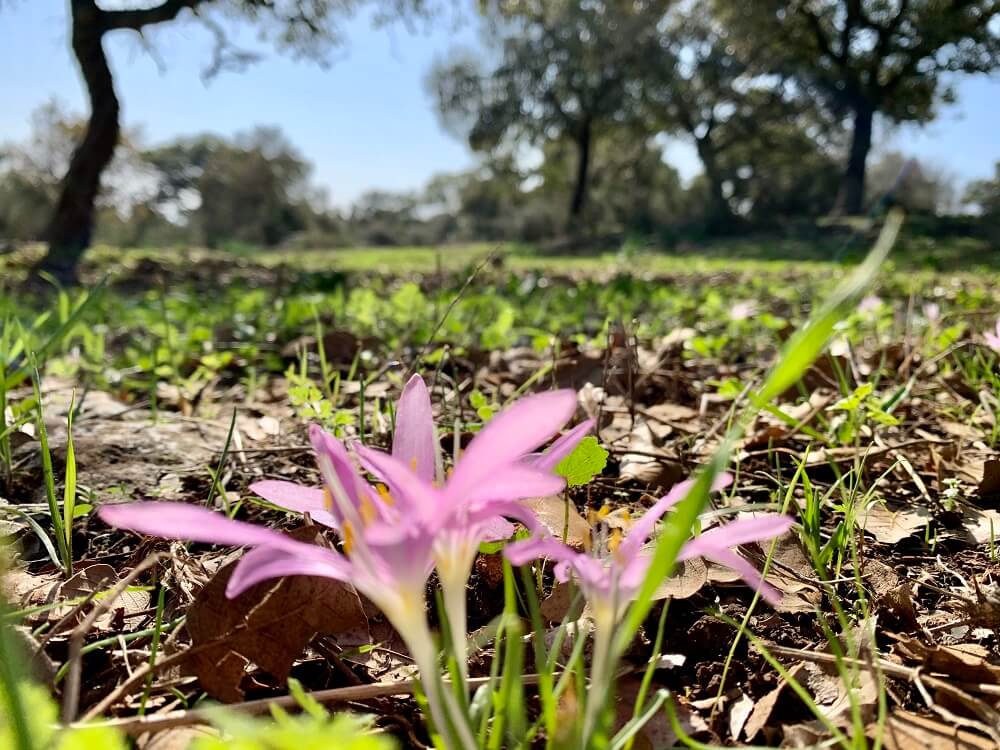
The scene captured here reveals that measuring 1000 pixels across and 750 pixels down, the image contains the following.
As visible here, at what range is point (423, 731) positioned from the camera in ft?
2.48

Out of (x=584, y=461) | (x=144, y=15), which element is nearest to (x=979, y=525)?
(x=584, y=461)

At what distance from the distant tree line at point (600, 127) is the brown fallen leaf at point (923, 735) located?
942 cm

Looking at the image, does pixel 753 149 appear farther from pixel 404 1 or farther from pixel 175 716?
pixel 175 716

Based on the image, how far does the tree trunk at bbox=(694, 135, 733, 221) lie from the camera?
93.4ft

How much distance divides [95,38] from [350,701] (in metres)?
12.1

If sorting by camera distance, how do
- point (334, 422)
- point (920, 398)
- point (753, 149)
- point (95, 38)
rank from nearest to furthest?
1. point (334, 422)
2. point (920, 398)
3. point (95, 38)
4. point (753, 149)

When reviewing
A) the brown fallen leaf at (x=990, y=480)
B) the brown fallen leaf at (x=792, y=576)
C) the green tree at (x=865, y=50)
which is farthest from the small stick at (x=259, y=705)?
the green tree at (x=865, y=50)

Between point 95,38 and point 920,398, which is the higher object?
point 95,38

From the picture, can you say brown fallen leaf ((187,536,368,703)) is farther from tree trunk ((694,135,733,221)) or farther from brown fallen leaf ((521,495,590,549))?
A: tree trunk ((694,135,733,221))

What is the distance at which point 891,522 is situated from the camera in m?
1.24

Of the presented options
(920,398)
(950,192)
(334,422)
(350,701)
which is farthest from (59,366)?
(950,192)

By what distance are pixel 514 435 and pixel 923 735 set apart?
1.86 ft

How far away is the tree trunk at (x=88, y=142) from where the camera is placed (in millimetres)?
10188

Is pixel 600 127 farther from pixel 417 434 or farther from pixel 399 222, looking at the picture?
pixel 417 434
